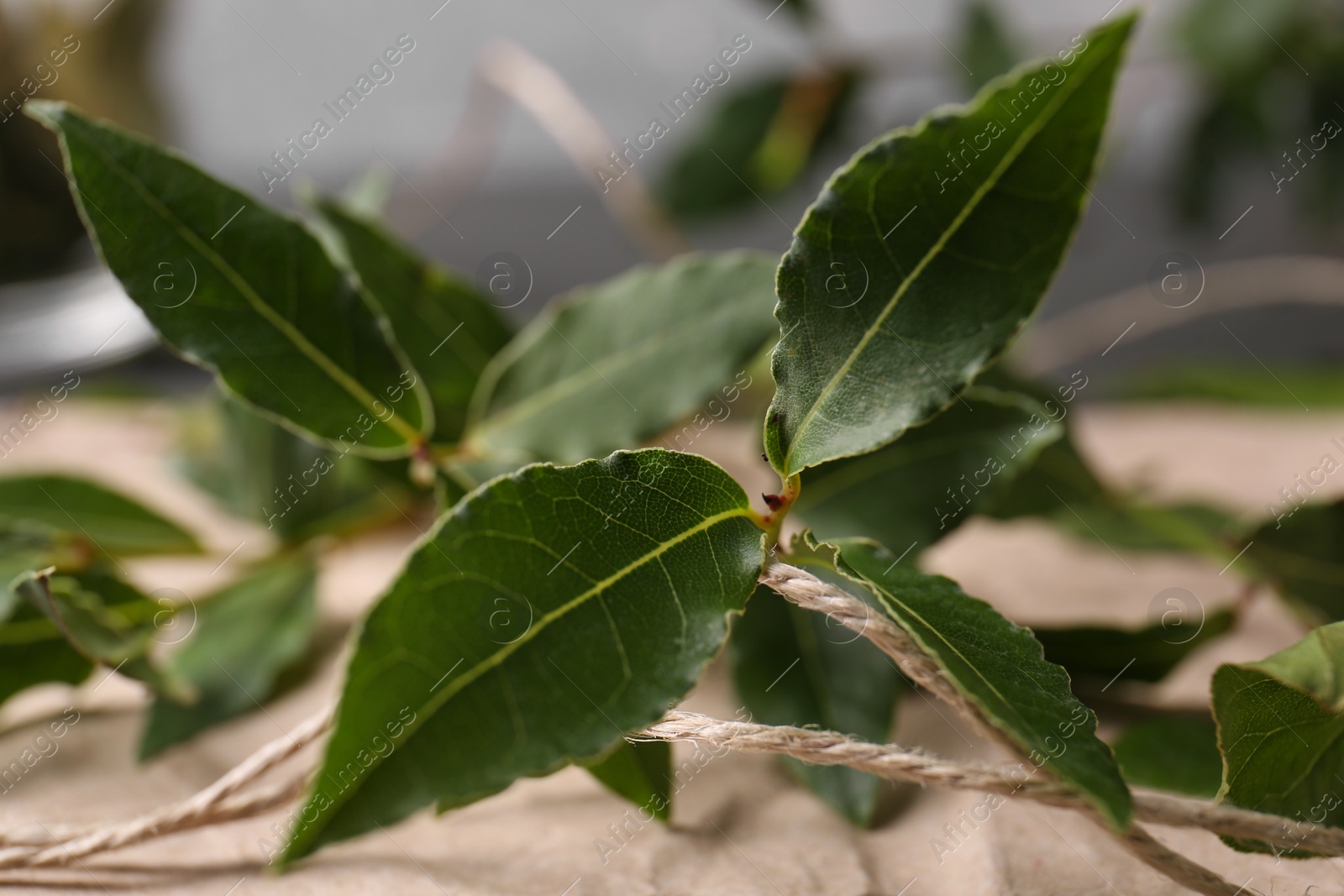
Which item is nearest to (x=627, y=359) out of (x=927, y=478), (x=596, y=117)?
(x=927, y=478)

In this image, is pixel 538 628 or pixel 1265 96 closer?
pixel 538 628

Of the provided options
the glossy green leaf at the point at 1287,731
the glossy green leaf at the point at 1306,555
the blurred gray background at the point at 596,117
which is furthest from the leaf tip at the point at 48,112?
the blurred gray background at the point at 596,117

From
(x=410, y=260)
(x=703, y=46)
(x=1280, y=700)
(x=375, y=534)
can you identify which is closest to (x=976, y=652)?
(x=1280, y=700)

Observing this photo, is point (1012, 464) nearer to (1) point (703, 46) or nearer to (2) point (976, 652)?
(2) point (976, 652)

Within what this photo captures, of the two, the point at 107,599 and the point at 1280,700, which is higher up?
the point at 107,599

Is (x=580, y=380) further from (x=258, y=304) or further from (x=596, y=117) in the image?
(x=596, y=117)
